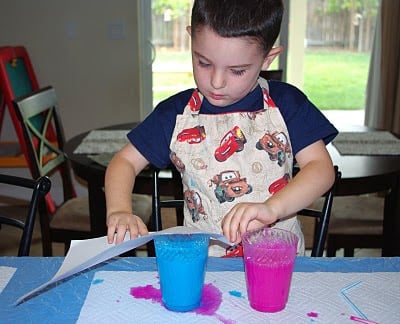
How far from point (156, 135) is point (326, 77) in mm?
3046

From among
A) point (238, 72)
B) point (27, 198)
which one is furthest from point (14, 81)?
point (238, 72)

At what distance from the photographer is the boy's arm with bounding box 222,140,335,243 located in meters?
0.99

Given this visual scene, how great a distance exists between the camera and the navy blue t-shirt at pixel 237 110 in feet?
4.20

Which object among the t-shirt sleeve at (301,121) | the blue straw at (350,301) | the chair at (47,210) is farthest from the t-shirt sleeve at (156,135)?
the chair at (47,210)

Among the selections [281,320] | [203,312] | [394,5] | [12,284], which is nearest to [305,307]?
[281,320]

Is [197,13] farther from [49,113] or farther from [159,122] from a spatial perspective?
[49,113]

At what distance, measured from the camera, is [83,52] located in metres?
3.92

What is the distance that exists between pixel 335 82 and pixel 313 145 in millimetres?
3022

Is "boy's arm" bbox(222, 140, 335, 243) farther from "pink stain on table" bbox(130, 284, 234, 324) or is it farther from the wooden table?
the wooden table

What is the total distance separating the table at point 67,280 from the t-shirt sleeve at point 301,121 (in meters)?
0.27

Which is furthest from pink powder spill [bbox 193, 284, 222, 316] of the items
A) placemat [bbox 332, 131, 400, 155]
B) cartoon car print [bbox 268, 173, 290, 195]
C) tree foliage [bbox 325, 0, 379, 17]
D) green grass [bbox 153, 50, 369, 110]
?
tree foliage [bbox 325, 0, 379, 17]

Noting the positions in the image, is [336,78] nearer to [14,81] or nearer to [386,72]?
[386,72]

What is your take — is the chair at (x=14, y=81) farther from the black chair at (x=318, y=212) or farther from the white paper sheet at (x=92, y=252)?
the white paper sheet at (x=92, y=252)

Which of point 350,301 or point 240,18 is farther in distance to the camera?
point 240,18
